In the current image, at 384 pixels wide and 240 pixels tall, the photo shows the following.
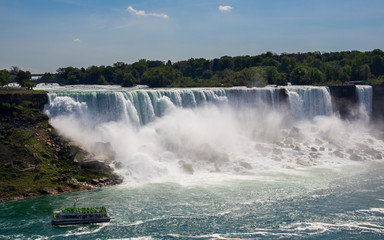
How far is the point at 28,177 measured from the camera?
1652 inches

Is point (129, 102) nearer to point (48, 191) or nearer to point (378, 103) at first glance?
point (48, 191)

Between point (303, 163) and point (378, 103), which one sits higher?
point (378, 103)

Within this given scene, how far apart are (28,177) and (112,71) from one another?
228 ft

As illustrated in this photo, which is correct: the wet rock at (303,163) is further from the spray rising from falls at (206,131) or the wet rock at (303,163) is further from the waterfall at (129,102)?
the waterfall at (129,102)

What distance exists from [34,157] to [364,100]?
58.9m

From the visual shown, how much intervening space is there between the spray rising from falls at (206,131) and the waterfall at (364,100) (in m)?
5.19

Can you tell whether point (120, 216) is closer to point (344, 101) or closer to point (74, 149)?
point (74, 149)

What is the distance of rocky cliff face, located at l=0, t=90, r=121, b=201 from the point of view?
135ft

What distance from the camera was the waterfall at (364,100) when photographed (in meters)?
76.0

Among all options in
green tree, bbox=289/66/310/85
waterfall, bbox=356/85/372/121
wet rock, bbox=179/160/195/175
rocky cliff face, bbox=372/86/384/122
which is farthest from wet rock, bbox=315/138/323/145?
green tree, bbox=289/66/310/85

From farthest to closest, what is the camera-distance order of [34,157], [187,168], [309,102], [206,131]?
1. [309,102]
2. [206,131]
3. [187,168]
4. [34,157]

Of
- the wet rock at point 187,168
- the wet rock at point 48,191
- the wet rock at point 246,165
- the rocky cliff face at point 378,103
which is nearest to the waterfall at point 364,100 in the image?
the rocky cliff face at point 378,103

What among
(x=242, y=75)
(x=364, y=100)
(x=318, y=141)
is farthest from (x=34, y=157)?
(x=242, y=75)

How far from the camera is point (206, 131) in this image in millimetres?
59438
